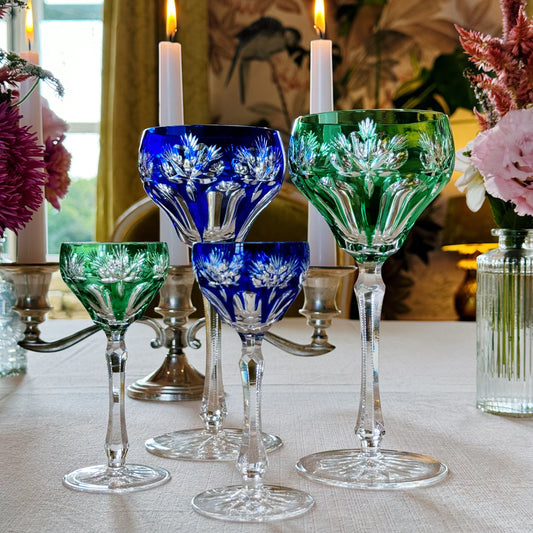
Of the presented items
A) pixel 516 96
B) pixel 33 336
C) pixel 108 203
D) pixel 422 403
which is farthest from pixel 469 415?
pixel 108 203

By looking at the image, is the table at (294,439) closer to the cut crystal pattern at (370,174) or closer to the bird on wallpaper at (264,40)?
the cut crystal pattern at (370,174)

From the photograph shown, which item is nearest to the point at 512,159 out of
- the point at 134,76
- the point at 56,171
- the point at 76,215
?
the point at 56,171

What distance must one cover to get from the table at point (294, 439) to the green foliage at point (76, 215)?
2.04m

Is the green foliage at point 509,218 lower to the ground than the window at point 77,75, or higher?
lower

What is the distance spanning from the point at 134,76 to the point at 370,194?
237 centimetres

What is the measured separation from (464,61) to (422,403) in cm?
228

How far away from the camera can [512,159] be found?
0.71 m

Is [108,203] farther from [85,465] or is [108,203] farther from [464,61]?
[85,465]

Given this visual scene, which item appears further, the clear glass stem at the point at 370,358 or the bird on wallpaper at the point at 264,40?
the bird on wallpaper at the point at 264,40

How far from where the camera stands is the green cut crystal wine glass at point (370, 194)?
54 cm

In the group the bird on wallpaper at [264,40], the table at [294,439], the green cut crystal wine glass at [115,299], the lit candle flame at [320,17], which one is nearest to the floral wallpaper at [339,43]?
the bird on wallpaper at [264,40]

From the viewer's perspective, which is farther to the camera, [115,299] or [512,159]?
[512,159]

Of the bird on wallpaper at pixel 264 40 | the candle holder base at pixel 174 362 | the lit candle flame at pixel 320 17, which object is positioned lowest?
the candle holder base at pixel 174 362

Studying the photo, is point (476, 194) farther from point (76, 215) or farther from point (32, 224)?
point (76, 215)
